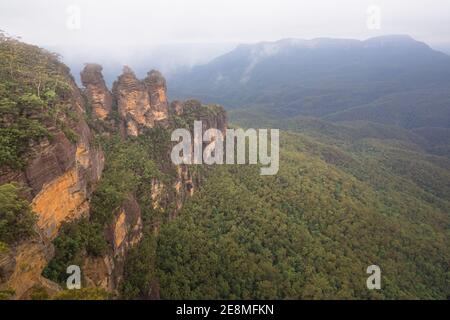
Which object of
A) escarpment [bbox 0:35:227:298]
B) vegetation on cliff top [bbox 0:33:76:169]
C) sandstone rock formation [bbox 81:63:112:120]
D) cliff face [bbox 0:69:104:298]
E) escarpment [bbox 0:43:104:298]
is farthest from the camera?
sandstone rock formation [bbox 81:63:112:120]

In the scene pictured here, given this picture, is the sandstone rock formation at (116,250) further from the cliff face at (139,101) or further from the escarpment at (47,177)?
the cliff face at (139,101)

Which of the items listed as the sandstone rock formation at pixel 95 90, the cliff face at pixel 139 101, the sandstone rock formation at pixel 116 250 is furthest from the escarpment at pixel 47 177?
the cliff face at pixel 139 101

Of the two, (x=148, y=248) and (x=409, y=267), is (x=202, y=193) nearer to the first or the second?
(x=148, y=248)

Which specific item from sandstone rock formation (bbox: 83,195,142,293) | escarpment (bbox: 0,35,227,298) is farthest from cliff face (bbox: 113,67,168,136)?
sandstone rock formation (bbox: 83,195,142,293)

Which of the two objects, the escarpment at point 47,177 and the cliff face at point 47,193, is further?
the escarpment at point 47,177

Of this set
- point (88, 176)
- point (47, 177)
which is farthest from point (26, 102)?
point (88, 176)

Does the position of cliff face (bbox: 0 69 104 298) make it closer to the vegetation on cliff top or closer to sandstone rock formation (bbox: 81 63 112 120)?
the vegetation on cliff top

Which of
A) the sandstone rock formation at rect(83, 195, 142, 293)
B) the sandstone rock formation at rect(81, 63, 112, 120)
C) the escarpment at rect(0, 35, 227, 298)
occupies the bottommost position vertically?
the sandstone rock formation at rect(83, 195, 142, 293)
